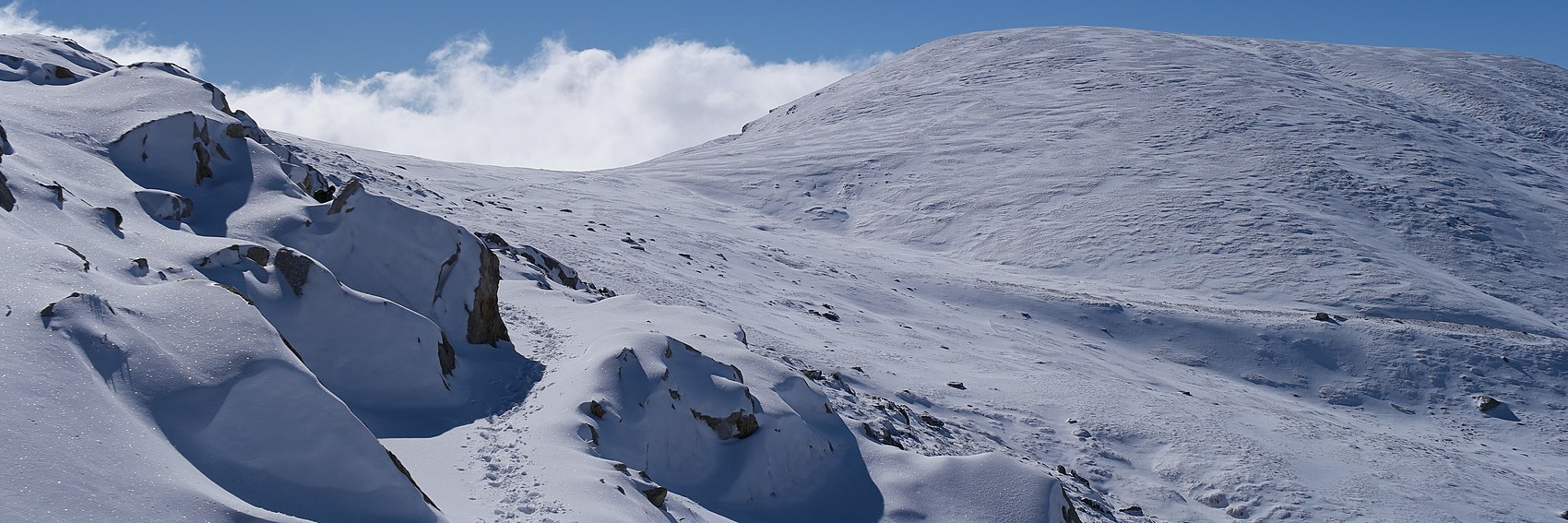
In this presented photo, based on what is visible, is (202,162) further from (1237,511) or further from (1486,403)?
(1486,403)

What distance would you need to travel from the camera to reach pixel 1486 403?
73.5 feet

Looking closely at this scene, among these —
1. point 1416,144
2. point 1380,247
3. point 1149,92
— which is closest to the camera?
point 1380,247

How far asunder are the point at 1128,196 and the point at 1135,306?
13192mm

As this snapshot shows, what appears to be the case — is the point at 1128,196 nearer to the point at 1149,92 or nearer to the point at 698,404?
the point at 1149,92

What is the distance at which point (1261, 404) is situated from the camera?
826 inches

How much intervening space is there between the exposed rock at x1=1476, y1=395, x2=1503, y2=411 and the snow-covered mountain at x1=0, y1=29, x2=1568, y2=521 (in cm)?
11

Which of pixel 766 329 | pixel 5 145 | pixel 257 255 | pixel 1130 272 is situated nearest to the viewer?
pixel 257 255

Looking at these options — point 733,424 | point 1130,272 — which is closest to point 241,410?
point 733,424

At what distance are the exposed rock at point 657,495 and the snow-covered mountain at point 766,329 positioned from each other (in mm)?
111

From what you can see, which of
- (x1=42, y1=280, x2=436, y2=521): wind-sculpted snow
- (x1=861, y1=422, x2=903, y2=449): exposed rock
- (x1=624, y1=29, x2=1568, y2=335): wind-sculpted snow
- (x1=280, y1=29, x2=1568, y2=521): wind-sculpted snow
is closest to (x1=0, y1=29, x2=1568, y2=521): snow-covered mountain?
(x1=42, y1=280, x2=436, y2=521): wind-sculpted snow

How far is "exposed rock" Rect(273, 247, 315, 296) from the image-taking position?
29.1 feet

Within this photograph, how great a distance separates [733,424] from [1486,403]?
21360mm

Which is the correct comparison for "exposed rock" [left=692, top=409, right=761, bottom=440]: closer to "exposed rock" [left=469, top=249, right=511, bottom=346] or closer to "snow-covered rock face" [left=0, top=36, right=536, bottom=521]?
"snow-covered rock face" [left=0, top=36, right=536, bottom=521]

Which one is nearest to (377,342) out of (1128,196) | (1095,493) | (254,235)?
(254,235)
